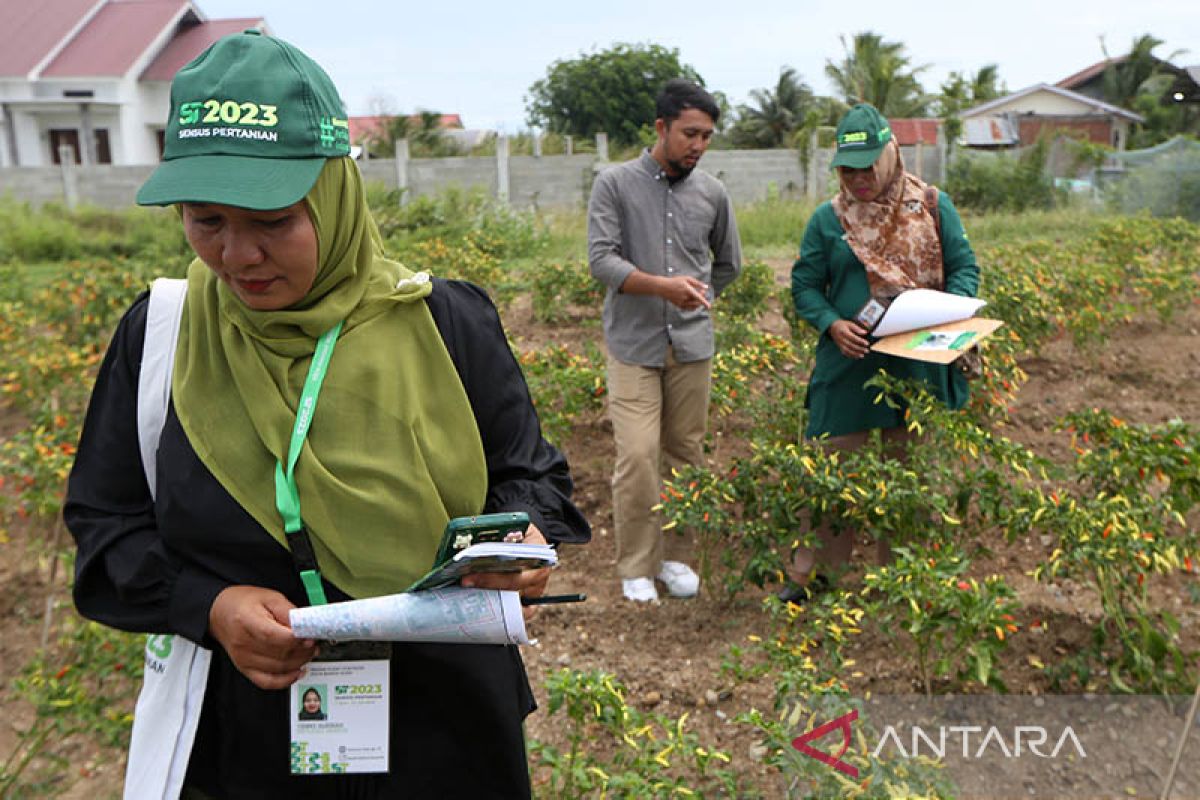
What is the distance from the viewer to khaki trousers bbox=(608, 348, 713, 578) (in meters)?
3.76

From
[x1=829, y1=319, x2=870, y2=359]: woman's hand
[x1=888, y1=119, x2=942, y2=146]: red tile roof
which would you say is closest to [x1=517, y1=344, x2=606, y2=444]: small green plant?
[x1=829, y1=319, x2=870, y2=359]: woman's hand

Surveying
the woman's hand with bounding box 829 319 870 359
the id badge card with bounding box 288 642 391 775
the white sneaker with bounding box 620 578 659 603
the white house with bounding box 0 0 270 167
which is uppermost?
the white house with bounding box 0 0 270 167

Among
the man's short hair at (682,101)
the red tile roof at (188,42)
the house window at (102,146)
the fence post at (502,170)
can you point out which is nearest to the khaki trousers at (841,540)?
the man's short hair at (682,101)

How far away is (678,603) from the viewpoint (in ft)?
12.4

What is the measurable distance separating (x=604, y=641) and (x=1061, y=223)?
14077mm

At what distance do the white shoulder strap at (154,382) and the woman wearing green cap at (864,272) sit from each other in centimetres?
234

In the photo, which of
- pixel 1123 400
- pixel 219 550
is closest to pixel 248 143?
pixel 219 550

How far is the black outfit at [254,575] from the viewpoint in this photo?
1377 millimetres

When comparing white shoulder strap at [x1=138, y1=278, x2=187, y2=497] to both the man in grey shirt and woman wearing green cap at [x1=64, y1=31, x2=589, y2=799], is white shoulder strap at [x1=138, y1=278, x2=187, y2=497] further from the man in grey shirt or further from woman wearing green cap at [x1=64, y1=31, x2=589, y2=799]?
the man in grey shirt

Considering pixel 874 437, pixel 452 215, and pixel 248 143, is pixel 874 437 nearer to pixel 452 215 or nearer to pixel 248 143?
pixel 248 143

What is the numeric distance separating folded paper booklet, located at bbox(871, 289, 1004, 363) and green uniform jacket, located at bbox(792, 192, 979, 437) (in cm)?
20

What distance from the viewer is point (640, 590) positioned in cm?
377

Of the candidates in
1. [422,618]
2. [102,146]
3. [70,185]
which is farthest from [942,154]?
[102,146]

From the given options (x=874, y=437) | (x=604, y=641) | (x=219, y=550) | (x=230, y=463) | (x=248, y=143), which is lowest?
A: (x=604, y=641)
